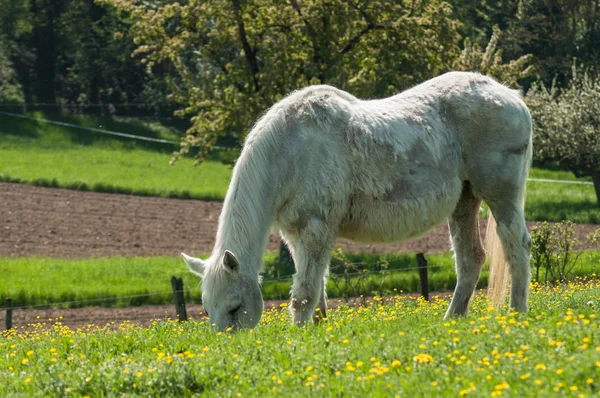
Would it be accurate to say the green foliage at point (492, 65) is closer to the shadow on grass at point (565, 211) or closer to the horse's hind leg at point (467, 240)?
the shadow on grass at point (565, 211)

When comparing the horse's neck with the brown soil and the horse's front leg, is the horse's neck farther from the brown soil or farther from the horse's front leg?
the brown soil

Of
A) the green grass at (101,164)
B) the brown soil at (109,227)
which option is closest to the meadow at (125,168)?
the green grass at (101,164)

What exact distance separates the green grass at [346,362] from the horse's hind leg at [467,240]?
1.65 metres

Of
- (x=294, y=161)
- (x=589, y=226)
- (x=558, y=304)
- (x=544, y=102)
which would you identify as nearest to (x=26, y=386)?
(x=294, y=161)

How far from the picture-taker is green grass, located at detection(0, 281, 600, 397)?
6078 millimetres

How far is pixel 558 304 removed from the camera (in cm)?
961

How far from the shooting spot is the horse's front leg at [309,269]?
9000 mm

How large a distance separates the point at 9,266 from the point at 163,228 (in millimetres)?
6382

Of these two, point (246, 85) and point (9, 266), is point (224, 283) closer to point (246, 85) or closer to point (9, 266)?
point (246, 85)

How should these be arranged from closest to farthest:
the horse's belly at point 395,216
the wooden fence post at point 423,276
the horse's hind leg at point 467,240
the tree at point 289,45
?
the horse's belly at point 395,216 < the horse's hind leg at point 467,240 < the wooden fence post at point 423,276 < the tree at point 289,45

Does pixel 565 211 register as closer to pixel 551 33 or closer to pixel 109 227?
pixel 109 227

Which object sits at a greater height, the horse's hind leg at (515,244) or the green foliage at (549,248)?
the horse's hind leg at (515,244)

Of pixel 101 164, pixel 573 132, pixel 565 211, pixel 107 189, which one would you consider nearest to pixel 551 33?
pixel 565 211

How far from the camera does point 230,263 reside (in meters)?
8.57
